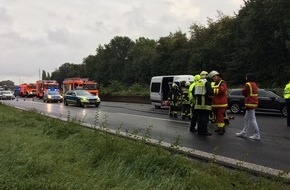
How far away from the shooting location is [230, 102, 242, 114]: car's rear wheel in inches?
926

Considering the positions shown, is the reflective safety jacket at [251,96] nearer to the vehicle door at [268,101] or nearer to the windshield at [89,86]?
the vehicle door at [268,101]

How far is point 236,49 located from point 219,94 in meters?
42.1

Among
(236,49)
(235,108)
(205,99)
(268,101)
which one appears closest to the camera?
(205,99)

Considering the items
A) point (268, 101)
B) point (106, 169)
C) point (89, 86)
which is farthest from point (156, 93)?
point (106, 169)

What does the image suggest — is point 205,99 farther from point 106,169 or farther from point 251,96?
point 106,169

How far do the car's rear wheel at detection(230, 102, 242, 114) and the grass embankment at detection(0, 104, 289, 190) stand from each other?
51.1 feet

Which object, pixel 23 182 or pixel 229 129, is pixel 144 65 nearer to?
pixel 229 129

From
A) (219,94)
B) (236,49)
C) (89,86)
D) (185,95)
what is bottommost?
(185,95)

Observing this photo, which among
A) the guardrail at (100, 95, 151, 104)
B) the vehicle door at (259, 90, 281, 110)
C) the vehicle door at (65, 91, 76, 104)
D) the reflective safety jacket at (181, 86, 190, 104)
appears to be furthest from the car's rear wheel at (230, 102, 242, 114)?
the guardrail at (100, 95, 151, 104)

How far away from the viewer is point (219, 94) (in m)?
12.3

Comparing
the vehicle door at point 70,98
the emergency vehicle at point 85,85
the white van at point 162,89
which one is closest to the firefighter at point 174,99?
the white van at point 162,89

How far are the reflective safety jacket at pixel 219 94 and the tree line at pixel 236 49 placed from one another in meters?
28.6

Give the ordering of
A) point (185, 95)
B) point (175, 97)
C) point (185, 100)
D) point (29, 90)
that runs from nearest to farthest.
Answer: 1. point (185, 95)
2. point (185, 100)
3. point (175, 97)
4. point (29, 90)

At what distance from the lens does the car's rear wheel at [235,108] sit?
2351 cm
